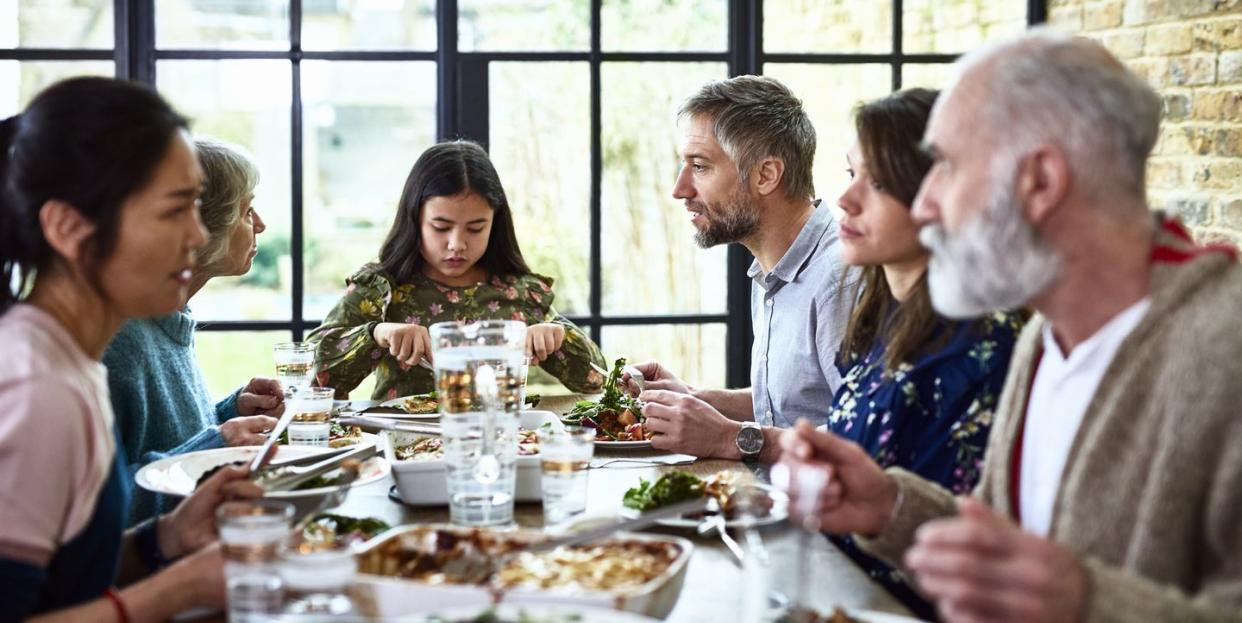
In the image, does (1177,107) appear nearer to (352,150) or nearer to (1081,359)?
(352,150)

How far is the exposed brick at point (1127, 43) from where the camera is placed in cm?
425

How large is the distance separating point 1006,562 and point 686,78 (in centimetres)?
356

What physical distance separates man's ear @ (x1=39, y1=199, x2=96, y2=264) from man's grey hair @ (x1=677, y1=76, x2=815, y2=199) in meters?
2.05

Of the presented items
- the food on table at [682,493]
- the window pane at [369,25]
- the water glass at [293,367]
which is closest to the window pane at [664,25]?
the window pane at [369,25]

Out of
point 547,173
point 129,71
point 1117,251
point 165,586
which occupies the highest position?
point 129,71

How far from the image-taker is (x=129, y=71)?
437 centimetres

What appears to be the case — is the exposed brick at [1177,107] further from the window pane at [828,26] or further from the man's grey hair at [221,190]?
the man's grey hair at [221,190]

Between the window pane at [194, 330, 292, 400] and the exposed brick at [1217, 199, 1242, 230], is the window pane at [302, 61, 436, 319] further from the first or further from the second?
the exposed brick at [1217, 199, 1242, 230]

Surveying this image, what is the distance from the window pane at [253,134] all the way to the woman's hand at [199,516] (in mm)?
2735

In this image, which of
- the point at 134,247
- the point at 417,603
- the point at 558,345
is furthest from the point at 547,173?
the point at 417,603

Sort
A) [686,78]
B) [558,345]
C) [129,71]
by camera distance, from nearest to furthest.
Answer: [558,345]
[129,71]
[686,78]

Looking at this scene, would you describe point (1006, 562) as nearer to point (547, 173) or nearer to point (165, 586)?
point (165, 586)

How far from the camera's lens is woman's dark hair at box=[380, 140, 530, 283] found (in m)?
3.80

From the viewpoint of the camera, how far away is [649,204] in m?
4.76
